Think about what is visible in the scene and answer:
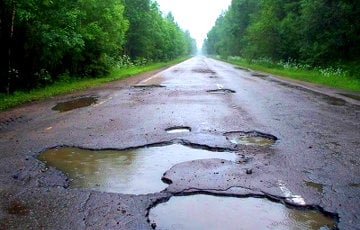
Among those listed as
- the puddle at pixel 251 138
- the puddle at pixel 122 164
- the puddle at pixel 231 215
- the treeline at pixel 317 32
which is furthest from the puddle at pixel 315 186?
the treeline at pixel 317 32

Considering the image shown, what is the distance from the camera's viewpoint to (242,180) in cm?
509

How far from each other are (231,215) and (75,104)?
31.1 feet

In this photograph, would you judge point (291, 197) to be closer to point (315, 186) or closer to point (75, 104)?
point (315, 186)

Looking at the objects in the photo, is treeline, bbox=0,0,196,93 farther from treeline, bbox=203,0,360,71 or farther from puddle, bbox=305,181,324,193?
treeline, bbox=203,0,360,71

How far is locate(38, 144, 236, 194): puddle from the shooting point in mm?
5055

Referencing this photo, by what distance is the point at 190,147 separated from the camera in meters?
6.92

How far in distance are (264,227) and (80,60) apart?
20255 mm

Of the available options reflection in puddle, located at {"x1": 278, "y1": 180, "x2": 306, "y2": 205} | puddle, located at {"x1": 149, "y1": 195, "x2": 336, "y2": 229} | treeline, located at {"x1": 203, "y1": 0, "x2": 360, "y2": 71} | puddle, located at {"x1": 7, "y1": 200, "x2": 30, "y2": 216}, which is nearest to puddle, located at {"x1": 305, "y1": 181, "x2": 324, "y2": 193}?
reflection in puddle, located at {"x1": 278, "y1": 180, "x2": 306, "y2": 205}

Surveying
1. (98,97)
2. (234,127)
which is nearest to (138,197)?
(234,127)

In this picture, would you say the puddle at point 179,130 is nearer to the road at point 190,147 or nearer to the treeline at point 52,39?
the road at point 190,147

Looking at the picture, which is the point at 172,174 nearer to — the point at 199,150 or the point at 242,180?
the point at 242,180

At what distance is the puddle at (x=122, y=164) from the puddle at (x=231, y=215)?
0.63 meters

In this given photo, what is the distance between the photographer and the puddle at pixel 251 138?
7199 millimetres

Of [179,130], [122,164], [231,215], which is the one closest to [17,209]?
[122,164]
